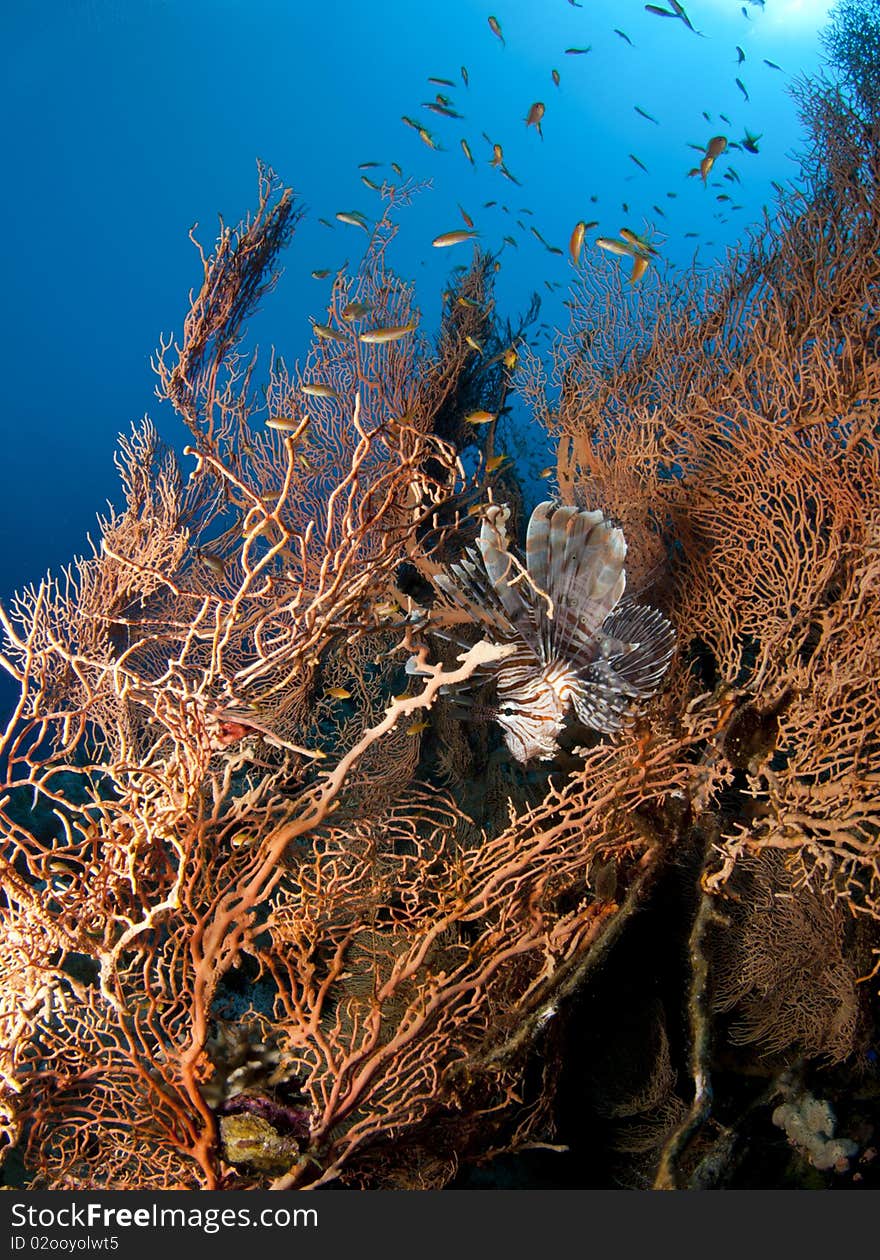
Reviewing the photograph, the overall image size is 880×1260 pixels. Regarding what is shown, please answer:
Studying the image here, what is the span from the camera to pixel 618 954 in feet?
12.0

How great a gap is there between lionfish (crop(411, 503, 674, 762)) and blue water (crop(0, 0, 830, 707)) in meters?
42.8

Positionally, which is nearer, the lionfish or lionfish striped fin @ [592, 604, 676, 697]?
the lionfish

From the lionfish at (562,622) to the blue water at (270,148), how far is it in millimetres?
42818

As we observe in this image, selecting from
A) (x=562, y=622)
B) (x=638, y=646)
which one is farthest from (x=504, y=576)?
(x=638, y=646)

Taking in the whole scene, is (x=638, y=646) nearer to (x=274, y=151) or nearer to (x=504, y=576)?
(x=504, y=576)

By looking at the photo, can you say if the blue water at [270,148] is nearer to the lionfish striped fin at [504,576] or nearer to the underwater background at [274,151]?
the underwater background at [274,151]

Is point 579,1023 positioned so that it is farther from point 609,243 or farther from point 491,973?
point 609,243

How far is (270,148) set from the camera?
7262 centimetres

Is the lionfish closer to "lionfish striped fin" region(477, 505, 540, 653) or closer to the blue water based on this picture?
"lionfish striped fin" region(477, 505, 540, 653)

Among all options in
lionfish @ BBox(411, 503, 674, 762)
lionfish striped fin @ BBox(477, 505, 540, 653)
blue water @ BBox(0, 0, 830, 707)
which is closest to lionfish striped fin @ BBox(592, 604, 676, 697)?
lionfish @ BBox(411, 503, 674, 762)

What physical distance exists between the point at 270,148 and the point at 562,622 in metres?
91.1

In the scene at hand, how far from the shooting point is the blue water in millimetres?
53719

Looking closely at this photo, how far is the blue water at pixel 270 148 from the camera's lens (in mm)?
53719

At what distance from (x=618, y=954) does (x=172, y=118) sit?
86.4 metres
